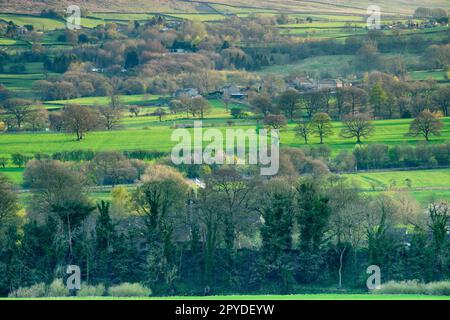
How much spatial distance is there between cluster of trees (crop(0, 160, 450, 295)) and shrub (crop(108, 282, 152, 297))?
2.61 ft

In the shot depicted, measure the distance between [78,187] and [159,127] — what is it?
24357 millimetres

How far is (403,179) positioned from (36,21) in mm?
64489

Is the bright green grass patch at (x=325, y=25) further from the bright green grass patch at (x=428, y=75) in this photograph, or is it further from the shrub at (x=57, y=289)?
the shrub at (x=57, y=289)

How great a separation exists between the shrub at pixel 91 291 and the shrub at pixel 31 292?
1.07 meters

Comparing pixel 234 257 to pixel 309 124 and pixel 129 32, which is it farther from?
pixel 129 32

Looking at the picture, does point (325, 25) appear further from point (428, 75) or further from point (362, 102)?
point (362, 102)

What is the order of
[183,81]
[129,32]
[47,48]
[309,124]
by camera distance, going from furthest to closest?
[129,32], [47,48], [183,81], [309,124]

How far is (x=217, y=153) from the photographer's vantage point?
47.7m

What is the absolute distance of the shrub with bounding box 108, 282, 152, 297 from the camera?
1113 inches

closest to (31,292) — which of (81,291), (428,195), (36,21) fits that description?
(81,291)

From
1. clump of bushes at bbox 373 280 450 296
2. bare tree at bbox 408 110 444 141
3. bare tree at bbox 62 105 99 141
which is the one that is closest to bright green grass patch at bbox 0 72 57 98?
bare tree at bbox 62 105 99 141

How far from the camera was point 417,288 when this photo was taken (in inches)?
1074
